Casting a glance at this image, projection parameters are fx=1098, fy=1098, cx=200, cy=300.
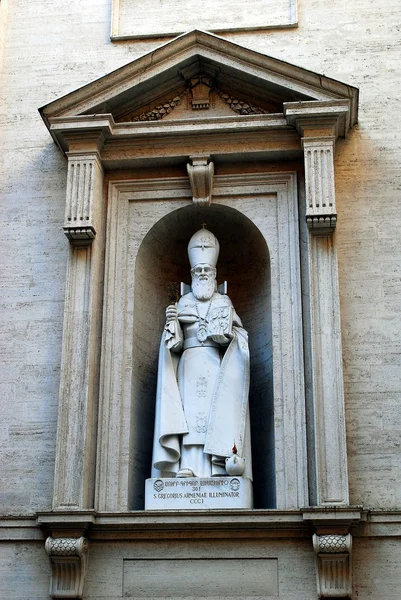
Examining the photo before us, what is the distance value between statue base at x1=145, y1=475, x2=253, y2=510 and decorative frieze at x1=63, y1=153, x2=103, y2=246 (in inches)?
98.4

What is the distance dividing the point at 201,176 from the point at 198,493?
3206 mm

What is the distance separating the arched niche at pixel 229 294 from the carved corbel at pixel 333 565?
3.46 feet

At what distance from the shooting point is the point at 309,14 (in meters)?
12.1

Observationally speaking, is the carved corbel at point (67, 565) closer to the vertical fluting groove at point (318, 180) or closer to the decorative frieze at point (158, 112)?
the vertical fluting groove at point (318, 180)

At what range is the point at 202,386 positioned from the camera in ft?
34.1

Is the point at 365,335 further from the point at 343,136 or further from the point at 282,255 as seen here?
the point at 343,136

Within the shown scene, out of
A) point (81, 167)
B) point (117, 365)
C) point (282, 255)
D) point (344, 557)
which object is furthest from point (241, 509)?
point (81, 167)

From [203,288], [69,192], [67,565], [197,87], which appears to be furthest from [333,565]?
[197,87]

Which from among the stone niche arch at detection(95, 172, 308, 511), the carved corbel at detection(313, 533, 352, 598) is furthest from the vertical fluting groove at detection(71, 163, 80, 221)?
the carved corbel at detection(313, 533, 352, 598)

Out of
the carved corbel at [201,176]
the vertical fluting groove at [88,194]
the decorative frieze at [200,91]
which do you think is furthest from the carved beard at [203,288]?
the decorative frieze at [200,91]

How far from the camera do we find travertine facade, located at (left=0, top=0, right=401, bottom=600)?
30.9 ft

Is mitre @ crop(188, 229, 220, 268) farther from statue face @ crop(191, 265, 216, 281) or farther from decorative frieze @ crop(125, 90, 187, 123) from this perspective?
decorative frieze @ crop(125, 90, 187, 123)

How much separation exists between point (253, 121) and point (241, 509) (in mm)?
3900

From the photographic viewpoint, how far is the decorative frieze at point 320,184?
1041cm
